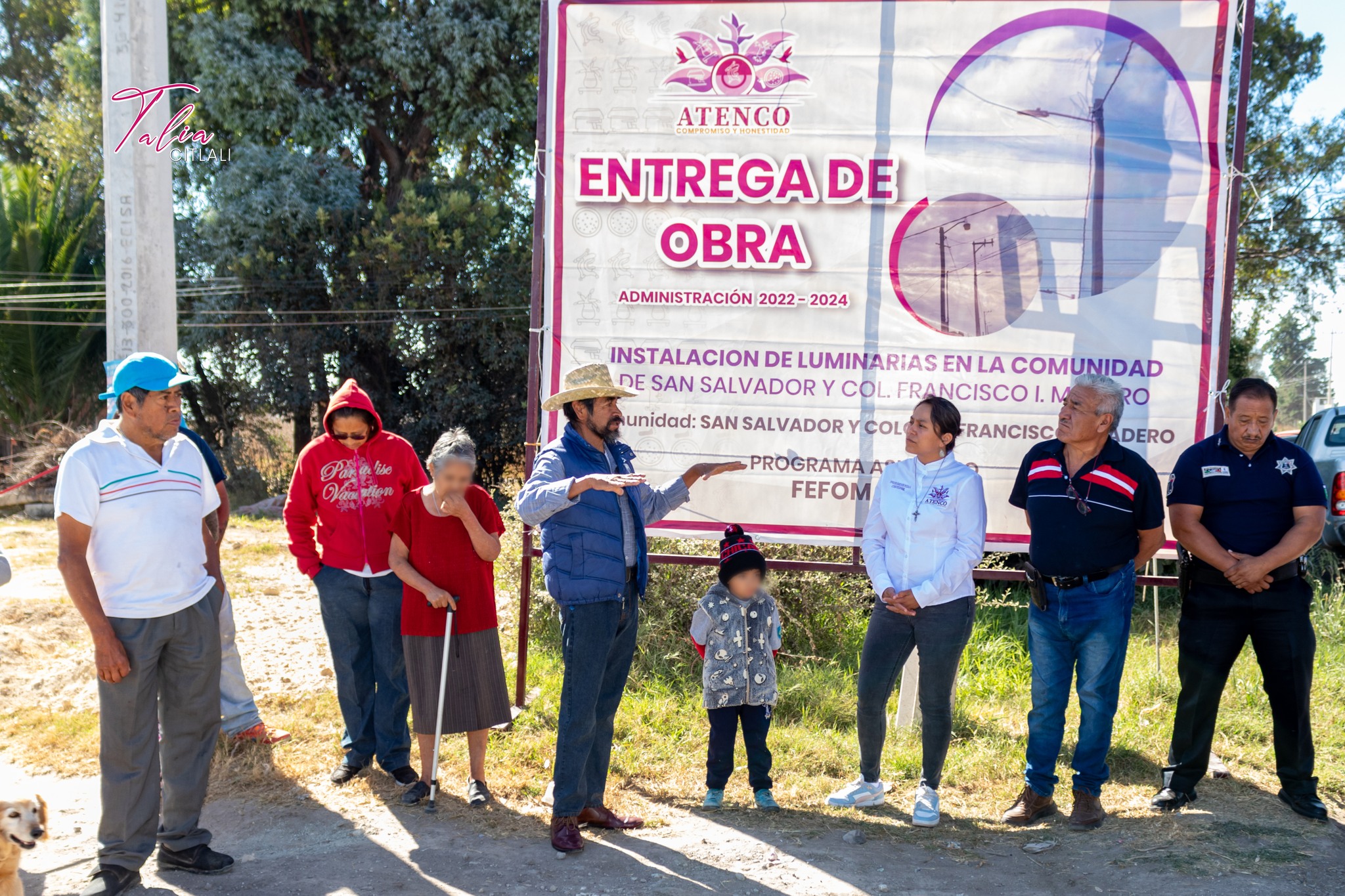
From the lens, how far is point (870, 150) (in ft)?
17.1

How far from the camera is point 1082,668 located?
4.21 meters

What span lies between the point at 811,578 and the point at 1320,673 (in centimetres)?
306

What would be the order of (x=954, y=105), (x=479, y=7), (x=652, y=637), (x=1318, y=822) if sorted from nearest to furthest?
1. (x=1318, y=822)
2. (x=954, y=105)
3. (x=652, y=637)
4. (x=479, y=7)

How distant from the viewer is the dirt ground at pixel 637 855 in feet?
12.0

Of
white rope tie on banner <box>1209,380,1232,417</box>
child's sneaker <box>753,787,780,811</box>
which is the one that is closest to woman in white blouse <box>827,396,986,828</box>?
child's sneaker <box>753,787,780,811</box>

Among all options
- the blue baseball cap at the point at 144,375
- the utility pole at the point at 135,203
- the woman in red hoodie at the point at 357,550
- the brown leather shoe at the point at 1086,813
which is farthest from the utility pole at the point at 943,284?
the utility pole at the point at 135,203

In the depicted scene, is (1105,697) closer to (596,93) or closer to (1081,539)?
(1081,539)

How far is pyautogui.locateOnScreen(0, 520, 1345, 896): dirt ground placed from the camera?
3.67 metres

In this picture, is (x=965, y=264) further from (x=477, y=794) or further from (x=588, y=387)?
(x=477, y=794)

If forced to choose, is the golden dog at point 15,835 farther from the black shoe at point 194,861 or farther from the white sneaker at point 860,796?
the white sneaker at point 860,796

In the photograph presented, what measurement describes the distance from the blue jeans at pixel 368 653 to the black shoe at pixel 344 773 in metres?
0.02

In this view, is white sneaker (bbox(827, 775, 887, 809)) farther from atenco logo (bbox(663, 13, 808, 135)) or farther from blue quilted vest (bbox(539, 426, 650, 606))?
atenco logo (bbox(663, 13, 808, 135))

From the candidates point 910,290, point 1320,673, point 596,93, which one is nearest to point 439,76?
point 596,93

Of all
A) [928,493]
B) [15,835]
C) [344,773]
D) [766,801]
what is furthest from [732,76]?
[15,835]
